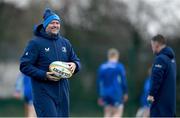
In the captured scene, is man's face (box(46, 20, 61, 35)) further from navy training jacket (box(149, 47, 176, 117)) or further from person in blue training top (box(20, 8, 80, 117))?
navy training jacket (box(149, 47, 176, 117))

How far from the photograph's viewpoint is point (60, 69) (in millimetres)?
11492

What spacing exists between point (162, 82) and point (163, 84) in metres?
0.06

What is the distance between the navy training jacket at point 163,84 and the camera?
44.7 feet

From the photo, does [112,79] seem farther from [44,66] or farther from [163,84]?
[44,66]

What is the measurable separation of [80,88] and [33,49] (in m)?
16.3

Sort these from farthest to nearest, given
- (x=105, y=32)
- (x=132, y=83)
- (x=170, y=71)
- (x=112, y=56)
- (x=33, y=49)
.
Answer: (x=105, y=32), (x=132, y=83), (x=112, y=56), (x=170, y=71), (x=33, y=49)

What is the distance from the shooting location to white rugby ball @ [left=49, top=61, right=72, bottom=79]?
37.8 ft

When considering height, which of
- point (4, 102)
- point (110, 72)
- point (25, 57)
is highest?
point (25, 57)

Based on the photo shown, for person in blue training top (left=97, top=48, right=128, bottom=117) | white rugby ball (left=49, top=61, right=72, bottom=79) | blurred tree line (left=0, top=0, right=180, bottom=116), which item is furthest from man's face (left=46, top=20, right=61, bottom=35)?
blurred tree line (left=0, top=0, right=180, bottom=116)

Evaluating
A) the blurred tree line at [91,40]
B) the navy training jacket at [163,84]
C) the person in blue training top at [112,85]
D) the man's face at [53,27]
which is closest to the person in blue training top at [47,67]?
the man's face at [53,27]

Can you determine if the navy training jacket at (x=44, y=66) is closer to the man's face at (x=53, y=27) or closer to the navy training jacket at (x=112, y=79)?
the man's face at (x=53, y=27)

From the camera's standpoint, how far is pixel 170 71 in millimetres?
13781

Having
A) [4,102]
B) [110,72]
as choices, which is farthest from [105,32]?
[110,72]

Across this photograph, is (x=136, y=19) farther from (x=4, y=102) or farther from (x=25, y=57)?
(x=25, y=57)
